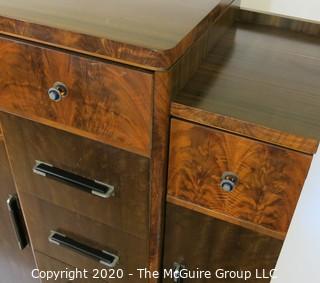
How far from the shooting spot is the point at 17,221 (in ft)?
3.17

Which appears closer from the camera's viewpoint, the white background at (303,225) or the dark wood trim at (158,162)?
the dark wood trim at (158,162)

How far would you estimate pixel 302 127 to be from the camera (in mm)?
545

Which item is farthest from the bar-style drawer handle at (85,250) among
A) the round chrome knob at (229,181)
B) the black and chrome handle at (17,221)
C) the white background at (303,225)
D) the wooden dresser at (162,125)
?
the white background at (303,225)

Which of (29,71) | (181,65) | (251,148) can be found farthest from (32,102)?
(251,148)

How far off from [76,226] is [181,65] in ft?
1.44

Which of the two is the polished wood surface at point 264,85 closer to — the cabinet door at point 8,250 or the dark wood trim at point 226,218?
the dark wood trim at point 226,218

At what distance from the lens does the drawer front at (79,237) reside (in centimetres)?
79

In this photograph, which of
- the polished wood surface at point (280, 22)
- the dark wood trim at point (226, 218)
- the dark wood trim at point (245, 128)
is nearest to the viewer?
the dark wood trim at point (245, 128)

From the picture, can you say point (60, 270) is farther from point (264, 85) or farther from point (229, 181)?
point (264, 85)

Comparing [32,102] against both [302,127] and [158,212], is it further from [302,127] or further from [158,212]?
[302,127]

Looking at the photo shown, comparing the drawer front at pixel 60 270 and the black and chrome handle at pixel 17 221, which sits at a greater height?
the black and chrome handle at pixel 17 221

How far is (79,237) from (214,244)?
31cm

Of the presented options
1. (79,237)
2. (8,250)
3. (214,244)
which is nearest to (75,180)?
(79,237)

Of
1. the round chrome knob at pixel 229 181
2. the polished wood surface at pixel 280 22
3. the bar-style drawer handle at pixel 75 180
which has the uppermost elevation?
the polished wood surface at pixel 280 22
